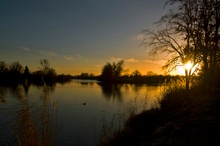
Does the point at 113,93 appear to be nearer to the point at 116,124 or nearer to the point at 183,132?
the point at 116,124

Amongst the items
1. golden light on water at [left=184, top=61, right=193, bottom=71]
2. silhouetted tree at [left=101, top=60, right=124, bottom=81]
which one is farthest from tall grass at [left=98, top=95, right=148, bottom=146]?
silhouetted tree at [left=101, top=60, right=124, bottom=81]

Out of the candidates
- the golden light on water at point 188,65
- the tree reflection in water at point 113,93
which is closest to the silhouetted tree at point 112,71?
the tree reflection in water at point 113,93

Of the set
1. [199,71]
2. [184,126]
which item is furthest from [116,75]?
[184,126]

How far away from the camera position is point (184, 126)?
24.0 feet

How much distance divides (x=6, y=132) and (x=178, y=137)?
30.3ft

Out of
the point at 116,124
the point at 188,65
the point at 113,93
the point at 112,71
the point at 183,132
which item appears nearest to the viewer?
the point at 183,132

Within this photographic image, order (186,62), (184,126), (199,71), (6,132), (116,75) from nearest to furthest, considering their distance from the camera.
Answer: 1. (184,126)
2. (6,132)
3. (186,62)
4. (199,71)
5. (116,75)

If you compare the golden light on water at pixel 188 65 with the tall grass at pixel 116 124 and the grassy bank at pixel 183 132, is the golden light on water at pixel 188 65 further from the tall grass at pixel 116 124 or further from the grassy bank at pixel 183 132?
the grassy bank at pixel 183 132

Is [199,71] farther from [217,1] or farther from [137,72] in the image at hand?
[137,72]

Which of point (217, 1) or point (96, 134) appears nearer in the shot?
point (96, 134)

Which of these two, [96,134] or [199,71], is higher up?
[199,71]

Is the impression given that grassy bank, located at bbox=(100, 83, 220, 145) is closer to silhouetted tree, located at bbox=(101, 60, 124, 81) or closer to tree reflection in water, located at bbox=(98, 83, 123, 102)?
tree reflection in water, located at bbox=(98, 83, 123, 102)

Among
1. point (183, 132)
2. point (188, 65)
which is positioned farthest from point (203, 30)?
point (183, 132)

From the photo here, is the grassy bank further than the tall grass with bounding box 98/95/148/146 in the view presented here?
No
